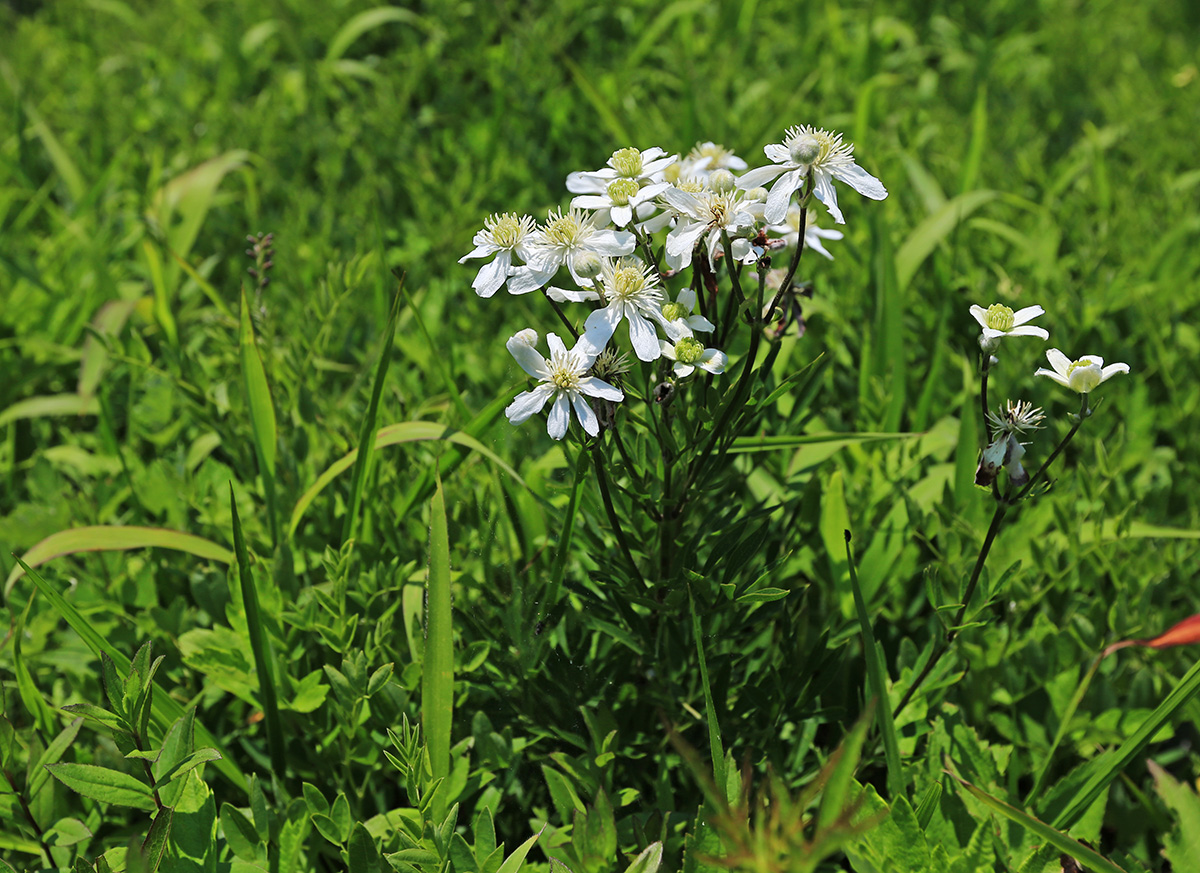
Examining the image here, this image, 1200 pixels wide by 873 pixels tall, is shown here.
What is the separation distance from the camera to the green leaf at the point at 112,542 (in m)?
1.73

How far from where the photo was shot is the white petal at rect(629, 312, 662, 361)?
1231 mm

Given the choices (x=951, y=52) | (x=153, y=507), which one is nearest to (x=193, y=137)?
(x=153, y=507)

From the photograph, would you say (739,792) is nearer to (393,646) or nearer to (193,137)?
(393,646)

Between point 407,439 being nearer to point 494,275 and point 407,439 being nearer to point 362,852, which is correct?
point 494,275

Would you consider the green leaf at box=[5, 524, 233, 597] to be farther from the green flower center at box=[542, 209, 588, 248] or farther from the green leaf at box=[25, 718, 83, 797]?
the green flower center at box=[542, 209, 588, 248]

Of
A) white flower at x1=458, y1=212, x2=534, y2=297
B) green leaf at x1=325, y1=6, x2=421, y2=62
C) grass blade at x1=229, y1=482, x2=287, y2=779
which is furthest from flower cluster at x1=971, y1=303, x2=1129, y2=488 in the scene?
green leaf at x1=325, y1=6, x2=421, y2=62

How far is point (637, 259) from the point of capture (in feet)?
4.55

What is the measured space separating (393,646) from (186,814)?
51cm

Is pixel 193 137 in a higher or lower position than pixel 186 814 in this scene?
higher

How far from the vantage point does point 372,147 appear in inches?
135

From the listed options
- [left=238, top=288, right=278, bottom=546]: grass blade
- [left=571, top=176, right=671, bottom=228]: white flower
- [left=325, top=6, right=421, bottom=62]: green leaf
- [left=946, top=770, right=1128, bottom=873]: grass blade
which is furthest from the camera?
[left=325, top=6, right=421, bottom=62]: green leaf

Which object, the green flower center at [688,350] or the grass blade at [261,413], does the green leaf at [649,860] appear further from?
the grass blade at [261,413]

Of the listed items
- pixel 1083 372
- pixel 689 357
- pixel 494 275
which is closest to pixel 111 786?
pixel 494 275

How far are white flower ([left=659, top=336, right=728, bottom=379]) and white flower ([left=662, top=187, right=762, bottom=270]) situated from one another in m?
0.12
